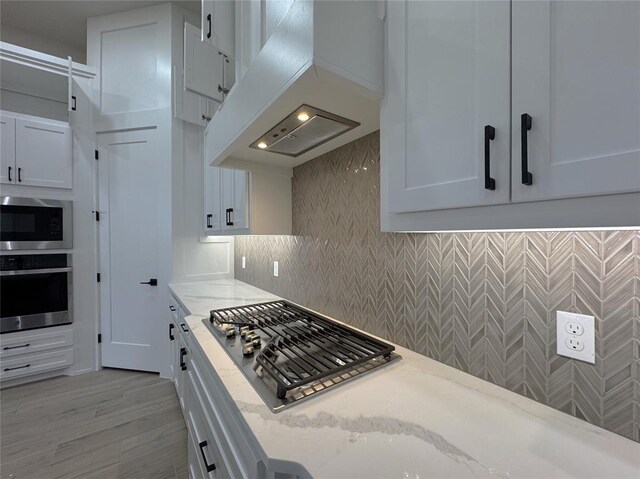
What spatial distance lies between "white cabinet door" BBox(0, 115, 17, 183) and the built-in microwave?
0.19m

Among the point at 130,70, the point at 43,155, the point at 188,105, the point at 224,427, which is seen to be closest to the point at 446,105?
the point at 224,427

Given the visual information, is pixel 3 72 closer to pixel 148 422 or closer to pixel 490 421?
pixel 148 422

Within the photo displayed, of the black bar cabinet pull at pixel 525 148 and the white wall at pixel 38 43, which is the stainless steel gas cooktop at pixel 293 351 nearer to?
the black bar cabinet pull at pixel 525 148

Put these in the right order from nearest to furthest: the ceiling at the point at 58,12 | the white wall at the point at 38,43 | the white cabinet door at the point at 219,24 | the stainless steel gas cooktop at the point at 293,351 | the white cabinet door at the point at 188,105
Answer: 1. the stainless steel gas cooktop at the point at 293,351
2. the white cabinet door at the point at 219,24
3. the white cabinet door at the point at 188,105
4. the ceiling at the point at 58,12
5. the white wall at the point at 38,43

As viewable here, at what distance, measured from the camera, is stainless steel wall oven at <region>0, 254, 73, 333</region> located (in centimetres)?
248

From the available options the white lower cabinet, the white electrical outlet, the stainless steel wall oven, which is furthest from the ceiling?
the white electrical outlet

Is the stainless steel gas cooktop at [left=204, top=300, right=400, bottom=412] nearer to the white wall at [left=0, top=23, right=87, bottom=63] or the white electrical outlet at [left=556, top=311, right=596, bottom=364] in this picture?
the white electrical outlet at [left=556, top=311, right=596, bottom=364]

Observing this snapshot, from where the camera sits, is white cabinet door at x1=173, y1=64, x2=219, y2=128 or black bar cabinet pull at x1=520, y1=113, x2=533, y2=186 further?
white cabinet door at x1=173, y1=64, x2=219, y2=128

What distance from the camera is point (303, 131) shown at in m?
1.21

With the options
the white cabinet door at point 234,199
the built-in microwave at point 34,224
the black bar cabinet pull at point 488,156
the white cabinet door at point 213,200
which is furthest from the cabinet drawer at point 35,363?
the black bar cabinet pull at point 488,156

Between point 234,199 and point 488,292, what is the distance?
1.63 metres

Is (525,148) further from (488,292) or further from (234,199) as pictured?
(234,199)

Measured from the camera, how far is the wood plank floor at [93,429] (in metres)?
1.69

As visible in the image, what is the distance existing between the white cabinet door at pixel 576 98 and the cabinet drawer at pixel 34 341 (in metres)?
3.65
